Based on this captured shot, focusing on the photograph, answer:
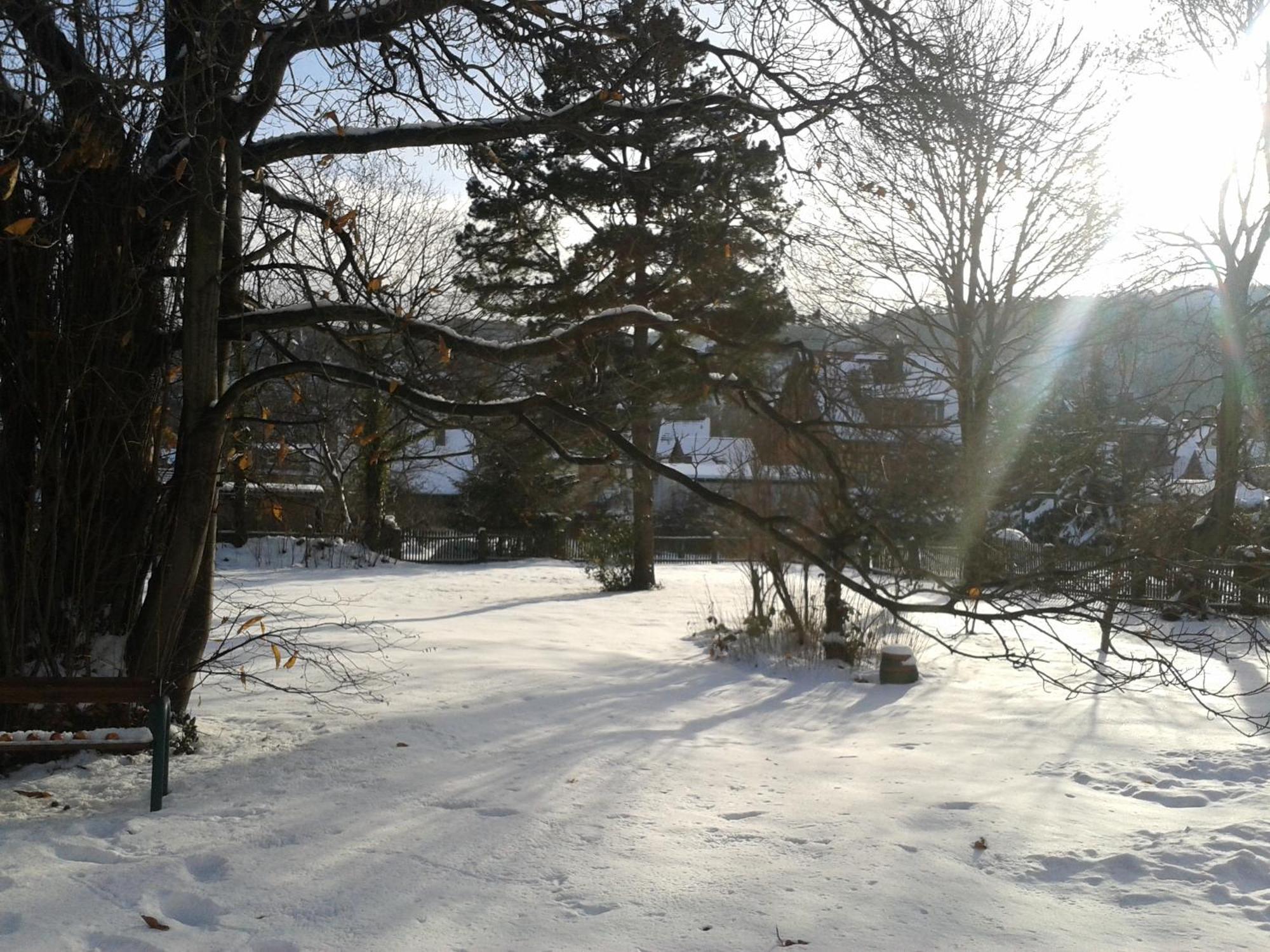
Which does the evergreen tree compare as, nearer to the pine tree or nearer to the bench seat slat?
the pine tree

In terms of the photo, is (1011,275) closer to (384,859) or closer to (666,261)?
(666,261)

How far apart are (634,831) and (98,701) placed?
270cm

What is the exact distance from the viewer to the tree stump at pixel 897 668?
11266 millimetres

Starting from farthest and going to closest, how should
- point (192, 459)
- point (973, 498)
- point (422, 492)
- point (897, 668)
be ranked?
point (422, 492), point (973, 498), point (897, 668), point (192, 459)

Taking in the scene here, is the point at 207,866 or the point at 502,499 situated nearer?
the point at 207,866

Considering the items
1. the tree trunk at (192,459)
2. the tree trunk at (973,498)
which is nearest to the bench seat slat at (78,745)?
the tree trunk at (192,459)

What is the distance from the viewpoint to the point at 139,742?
5.18 meters

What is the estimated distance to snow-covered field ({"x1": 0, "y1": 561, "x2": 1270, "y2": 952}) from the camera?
406 centimetres

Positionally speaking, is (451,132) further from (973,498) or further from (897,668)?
(973,498)

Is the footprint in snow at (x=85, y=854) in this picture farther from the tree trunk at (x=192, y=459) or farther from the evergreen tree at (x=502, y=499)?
the evergreen tree at (x=502, y=499)

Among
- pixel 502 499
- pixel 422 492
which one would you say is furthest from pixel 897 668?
pixel 422 492

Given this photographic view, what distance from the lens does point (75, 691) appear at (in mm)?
5133

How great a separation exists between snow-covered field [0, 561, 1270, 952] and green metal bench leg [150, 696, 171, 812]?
10 cm

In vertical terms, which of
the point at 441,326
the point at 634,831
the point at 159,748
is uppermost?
the point at 441,326
